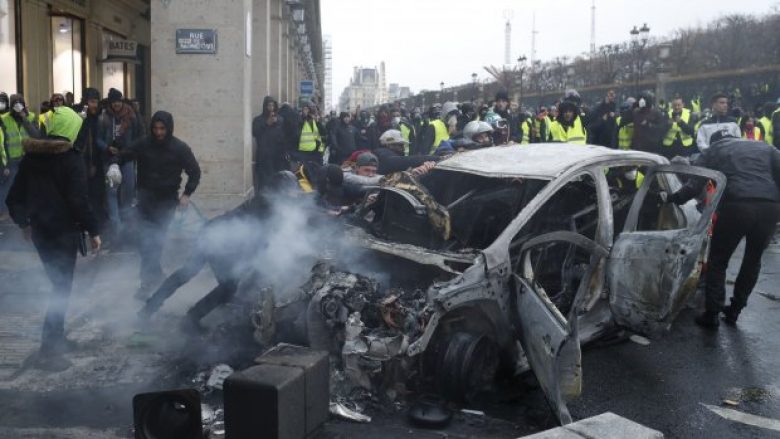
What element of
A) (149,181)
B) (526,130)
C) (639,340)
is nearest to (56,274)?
(149,181)

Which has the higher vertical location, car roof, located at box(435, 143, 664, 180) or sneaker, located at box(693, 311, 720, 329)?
car roof, located at box(435, 143, 664, 180)

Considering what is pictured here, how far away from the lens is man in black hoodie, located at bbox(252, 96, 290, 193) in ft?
41.3

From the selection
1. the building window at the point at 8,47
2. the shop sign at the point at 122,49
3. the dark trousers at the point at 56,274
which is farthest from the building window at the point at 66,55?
the dark trousers at the point at 56,274

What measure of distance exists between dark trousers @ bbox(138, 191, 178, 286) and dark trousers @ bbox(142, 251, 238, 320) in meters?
0.79

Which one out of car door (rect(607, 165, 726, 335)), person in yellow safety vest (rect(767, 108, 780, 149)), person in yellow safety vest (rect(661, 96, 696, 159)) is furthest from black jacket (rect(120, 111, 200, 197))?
person in yellow safety vest (rect(767, 108, 780, 149))

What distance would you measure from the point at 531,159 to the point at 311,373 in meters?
2.72

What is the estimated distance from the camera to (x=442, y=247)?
18.2 ft

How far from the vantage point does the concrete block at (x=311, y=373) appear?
160 inches

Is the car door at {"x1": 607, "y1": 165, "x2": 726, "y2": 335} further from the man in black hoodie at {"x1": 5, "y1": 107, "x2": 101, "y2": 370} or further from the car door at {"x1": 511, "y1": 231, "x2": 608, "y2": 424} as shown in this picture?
the man in black hoodie at {"x1": 5, "y1": 107, "x2": 101, "y2": 370}

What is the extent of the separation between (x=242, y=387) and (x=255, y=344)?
6.00ft

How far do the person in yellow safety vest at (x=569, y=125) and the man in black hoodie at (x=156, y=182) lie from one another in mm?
7221

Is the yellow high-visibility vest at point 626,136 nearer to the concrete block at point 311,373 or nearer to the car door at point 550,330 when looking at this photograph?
the car door at point 550,330

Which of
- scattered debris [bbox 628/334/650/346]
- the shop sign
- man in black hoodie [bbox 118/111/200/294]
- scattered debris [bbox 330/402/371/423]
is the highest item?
the shop sign

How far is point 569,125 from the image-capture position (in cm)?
1242
